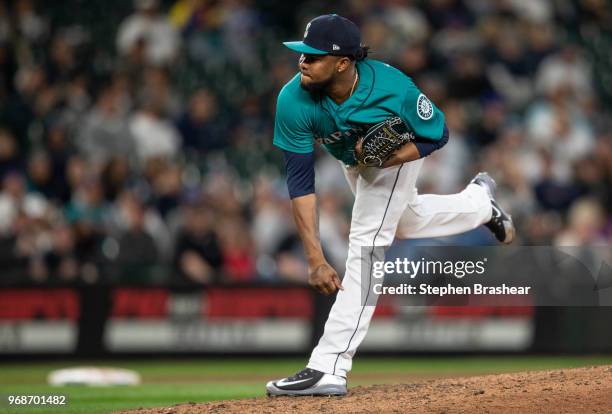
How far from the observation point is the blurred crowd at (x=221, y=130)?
11266 millimetres

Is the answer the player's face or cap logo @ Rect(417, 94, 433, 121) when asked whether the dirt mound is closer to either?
cap logo @ Rect(417, 94, 433, 121)

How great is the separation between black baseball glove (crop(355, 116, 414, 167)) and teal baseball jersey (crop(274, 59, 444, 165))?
0.06m

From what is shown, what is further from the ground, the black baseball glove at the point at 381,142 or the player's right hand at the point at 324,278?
the black baseball glove at the point at 381,142

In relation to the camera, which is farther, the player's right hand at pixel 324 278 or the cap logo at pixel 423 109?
the cap logo at pixel 423 109

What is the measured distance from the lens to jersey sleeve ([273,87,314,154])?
19.8 ft

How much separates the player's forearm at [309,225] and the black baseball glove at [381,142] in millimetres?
368

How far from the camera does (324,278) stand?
5.91m

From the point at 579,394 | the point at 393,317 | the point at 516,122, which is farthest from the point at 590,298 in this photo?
the point at 579,394

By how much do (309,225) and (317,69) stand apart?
33.6 inches

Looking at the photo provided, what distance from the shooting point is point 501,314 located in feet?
38.5

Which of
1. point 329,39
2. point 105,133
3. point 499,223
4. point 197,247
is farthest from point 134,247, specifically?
point 329,39

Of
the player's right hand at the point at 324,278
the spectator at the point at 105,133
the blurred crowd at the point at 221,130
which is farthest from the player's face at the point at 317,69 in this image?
the spectator at the point at 105,133

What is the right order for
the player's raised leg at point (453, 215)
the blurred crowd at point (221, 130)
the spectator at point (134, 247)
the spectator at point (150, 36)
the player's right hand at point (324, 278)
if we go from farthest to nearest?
1. the spectator at point (150, 36)
2. the blurred crowd at point (221, 130)
3. the spectator at point (134, 247)
4. the player's raised leg at point (453, 215)
5. the player's right hand at point (324, 278)

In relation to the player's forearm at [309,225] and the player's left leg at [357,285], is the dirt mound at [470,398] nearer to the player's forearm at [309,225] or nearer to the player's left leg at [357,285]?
the player's left leg at [357,285]
